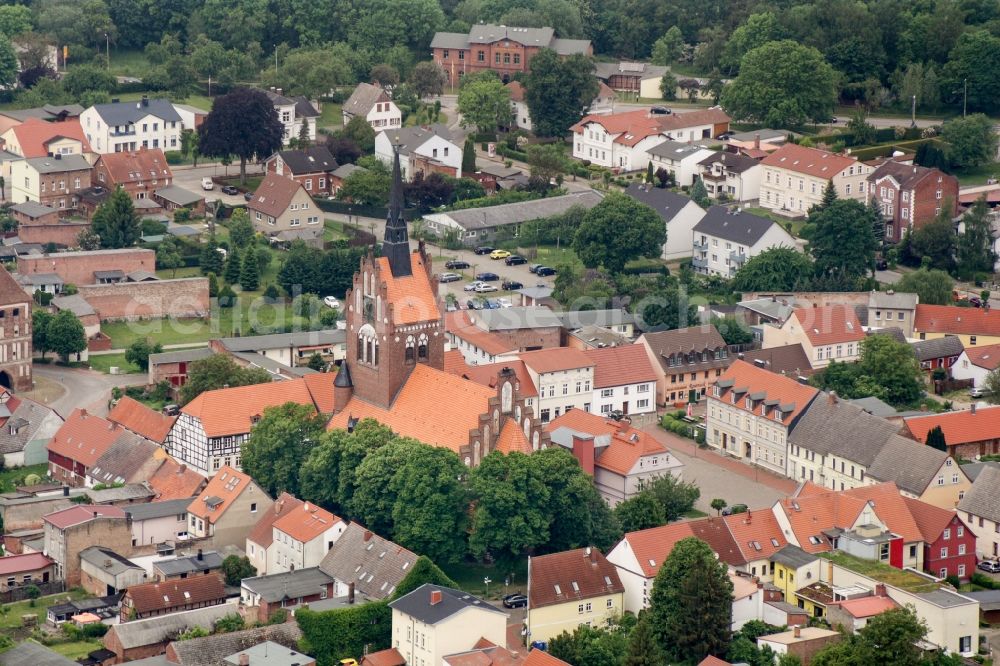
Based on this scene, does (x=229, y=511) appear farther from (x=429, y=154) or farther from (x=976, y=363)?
(x=429, y=154)

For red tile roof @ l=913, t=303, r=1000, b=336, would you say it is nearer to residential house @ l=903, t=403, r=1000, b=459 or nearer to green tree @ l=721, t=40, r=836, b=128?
residential house @ l=903, t=403, r=1000, b=459

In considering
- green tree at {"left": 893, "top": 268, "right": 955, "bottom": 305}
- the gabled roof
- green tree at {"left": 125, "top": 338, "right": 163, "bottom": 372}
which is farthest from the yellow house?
the gabled roof

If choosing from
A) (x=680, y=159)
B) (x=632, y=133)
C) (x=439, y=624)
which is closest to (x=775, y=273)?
(x=680, y=159)

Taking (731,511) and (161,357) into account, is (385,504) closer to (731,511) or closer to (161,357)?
(731,511)

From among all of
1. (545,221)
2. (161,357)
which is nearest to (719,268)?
(545,221)

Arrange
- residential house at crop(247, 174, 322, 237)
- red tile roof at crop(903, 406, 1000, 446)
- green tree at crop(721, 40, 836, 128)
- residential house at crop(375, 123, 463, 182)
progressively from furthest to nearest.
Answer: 1. green tree at crop(721, 40, 836, 128)
2. residential house at crop(375, 123, 463, 182)
3. residential house at crop(247, 174, 322, 237)
4. red tile roof at crop(903, 406, 1000, 446)

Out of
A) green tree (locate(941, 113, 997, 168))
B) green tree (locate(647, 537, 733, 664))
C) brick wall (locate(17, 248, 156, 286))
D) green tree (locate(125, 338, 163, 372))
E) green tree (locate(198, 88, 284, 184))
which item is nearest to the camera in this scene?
green tree (locate(647, 537, 733, 664))
